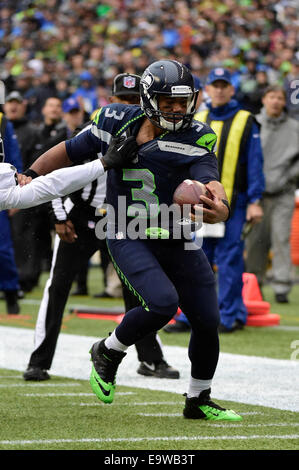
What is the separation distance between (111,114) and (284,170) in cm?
668

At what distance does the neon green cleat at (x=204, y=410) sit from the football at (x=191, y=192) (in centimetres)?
105

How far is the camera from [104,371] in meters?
4.92

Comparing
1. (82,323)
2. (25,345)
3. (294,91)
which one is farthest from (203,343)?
(294,91)

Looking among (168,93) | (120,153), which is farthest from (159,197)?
(168,93)

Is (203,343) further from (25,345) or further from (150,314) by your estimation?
(25,345)

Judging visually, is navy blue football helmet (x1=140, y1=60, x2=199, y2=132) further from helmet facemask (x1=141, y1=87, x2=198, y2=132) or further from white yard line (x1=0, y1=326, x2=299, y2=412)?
white yard line (x1=0, y1=326, x2=299, y2=412)

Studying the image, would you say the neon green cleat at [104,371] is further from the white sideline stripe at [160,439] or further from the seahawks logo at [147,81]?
the seahawks logo at [147,81]

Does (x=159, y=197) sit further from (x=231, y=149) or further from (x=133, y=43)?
(x=133, y=43)

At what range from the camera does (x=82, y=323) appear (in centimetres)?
931

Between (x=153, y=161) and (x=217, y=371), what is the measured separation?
7.14ft

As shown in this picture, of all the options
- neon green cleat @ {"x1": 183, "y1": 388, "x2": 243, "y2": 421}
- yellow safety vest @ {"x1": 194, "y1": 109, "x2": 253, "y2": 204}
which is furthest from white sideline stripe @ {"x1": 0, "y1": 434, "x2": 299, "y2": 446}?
yellow safety vest @ {"x1": 194, "y1": 109, "x2": 253, "y2": 204}

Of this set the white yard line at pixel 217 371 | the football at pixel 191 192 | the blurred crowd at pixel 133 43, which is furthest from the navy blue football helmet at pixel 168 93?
the blurred crowd at pixel 133 43

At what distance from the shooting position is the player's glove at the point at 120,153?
4.67 metres
